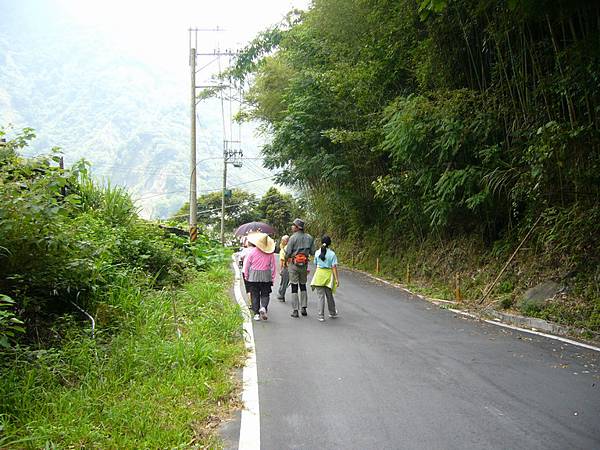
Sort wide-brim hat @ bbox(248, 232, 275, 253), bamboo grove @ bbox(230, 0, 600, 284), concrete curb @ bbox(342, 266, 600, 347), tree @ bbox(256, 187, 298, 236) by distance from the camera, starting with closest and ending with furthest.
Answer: concrete curb @ bbox(342, 266, 600, 347)
bamboo grove @ bbox(230, 0, 600, 284)
wide-brim hat @ bbox(248, 232, 275, 253)
tree @ bbox(256, 187, 298, 236)

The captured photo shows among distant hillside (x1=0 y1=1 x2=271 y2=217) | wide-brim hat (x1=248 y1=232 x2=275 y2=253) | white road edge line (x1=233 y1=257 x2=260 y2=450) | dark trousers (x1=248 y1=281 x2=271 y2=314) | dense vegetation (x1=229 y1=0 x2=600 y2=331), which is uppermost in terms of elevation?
distant hillside (x1=0 y1=1 x2=271 y2=217)

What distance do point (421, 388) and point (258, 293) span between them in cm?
440

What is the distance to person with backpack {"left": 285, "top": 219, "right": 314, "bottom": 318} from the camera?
968 centimetres

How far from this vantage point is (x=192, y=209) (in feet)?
67.4

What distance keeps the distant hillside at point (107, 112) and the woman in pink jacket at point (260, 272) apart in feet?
144

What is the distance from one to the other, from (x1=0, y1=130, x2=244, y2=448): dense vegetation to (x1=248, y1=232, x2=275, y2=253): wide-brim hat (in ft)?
4.68

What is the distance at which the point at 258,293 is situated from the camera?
9.14 meters

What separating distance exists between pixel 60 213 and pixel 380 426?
12.6 ft

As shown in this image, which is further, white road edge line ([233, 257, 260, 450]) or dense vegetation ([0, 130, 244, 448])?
dense vegetation ([0, 130, 244, 448])

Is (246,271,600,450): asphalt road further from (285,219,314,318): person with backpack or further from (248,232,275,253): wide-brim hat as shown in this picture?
(248,232,275,253): wide-brim hat

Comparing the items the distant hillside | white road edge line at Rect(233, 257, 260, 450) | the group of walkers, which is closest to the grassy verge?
the group of walkers

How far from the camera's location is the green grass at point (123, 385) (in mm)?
3926

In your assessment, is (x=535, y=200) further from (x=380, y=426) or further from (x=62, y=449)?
(x=62, y=449)

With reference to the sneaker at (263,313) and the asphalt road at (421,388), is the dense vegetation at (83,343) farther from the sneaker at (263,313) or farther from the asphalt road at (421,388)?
the sneaker at (263,313)
